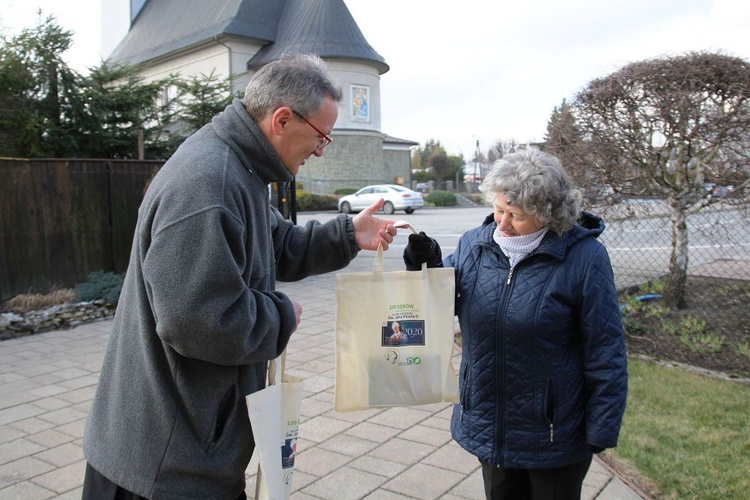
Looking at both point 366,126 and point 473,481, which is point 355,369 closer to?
point 473,481

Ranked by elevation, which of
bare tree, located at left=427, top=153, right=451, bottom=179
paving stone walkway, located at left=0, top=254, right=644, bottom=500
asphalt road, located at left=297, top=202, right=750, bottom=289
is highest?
bare tree, located at left=427, top=153, right=451, bottom=179

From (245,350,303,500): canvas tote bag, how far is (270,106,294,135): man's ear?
0.72 meters

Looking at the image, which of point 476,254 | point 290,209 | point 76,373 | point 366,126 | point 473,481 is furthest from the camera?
point 366,126

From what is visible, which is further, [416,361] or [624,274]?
[624,274]

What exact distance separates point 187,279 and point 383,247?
104 cm

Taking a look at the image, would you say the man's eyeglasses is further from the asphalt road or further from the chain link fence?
the asphalt road

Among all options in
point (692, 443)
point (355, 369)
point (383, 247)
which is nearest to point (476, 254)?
point (383, 247)

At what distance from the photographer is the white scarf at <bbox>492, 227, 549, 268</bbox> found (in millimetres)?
2459

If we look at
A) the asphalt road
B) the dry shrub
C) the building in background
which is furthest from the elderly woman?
the building in background

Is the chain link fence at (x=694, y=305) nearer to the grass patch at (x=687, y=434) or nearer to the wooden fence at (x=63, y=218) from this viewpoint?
the grass patch at (x=687, y=434)

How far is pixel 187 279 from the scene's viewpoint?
165 centimetres

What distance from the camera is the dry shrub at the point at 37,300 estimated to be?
7.89m

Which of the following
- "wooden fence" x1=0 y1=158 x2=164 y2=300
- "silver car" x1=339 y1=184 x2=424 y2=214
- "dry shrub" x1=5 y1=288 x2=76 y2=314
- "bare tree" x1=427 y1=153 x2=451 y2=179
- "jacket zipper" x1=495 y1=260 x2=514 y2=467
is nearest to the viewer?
"jacket zipper" x1=495 y1=260 x2=514 y2=467

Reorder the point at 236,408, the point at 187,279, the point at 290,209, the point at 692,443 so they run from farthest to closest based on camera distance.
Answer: the point at 290,209 < the point at 692,443 < the point at 236,408 < the point at 187,279
